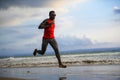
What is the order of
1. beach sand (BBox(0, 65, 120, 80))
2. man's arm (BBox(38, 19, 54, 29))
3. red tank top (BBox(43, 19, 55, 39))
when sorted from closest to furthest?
1. man's arm (BBox(38, 19, 54, 29))
2. red tank top (BBox(43, 19, 55, 39))
3. beach sand (BBox(0, 65, 120, 80))

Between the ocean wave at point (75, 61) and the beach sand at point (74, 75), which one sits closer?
the beach sand at point (74, 75)

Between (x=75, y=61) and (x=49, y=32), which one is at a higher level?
(x=49, y=32)

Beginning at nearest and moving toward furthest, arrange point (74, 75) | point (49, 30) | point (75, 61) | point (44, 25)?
point (44, 25), point (49, 30), point (74, 75), point (75, 61)

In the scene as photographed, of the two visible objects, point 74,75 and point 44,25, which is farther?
point 74,75

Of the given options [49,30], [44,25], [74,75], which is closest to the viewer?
[44,25]

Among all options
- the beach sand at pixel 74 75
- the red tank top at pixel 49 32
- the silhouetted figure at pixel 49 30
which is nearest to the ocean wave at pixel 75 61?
the beach sand at pixel 74 75

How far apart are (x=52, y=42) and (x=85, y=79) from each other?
143cm

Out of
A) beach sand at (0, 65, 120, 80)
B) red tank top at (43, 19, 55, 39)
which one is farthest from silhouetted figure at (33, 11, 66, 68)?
beach sand at (0, 65, 120, 80)

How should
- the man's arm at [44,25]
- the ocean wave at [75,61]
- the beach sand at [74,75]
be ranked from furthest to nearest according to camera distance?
1. the ocean wave at [75,61]
2. the beach sand at [74,75]
3. the man's arm at [44,25]

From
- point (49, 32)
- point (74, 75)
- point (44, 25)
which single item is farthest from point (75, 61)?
point (44, 25)

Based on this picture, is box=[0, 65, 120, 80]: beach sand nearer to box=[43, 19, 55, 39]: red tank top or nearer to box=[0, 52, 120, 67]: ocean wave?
box=[43, 19, 55, 39]: red tank top

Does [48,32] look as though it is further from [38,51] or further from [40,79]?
[40,79]

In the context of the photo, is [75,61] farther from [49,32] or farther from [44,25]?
[44,25]

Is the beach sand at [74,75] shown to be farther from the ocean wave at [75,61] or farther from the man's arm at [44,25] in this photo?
the ocean wave at [75,61]
